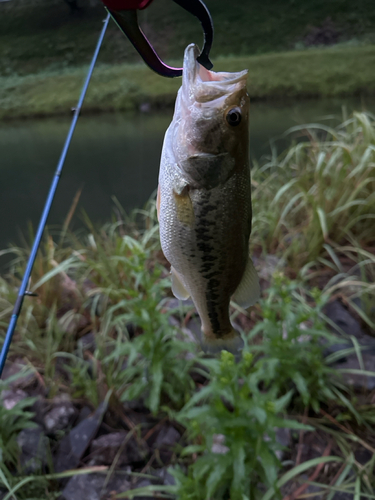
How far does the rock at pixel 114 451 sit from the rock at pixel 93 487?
5 cm

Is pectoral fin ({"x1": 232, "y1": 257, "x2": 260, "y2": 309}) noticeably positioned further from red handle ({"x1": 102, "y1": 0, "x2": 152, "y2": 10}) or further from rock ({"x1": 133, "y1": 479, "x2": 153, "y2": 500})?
rock ({"x1": 133, "y1": 479, "x2": 153, "y2": 500})

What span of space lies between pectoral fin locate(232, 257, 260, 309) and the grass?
34 centimetres

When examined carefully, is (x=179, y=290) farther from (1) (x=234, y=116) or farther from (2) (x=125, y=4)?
(2) (x=125, y=4)

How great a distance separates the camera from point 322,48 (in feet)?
35.0

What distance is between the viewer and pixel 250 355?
0.90 meters

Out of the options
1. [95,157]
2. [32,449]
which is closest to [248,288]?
[32,449]

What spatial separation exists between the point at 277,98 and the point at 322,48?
352 centimetres

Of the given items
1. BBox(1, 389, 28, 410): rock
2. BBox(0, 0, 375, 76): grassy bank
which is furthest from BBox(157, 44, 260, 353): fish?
BBox(0, 0, 375, 76): grassy bank

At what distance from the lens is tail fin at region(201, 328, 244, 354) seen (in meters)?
0.67

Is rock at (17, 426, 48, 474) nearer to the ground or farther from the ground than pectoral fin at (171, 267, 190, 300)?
nearer to the ground

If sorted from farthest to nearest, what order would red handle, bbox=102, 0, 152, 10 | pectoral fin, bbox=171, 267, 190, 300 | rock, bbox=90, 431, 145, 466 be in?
rock, bbox=90, 431, 145, 466, pectoral fin, bbox=171, 267, 190, 300, red handle, bbox=102, 0, 152, 10

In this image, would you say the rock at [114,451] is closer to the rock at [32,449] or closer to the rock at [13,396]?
the rock at [32,449]

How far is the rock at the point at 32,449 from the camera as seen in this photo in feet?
4.69

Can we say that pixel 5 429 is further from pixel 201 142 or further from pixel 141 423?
pixel 201 142
